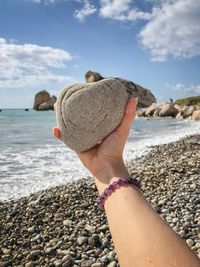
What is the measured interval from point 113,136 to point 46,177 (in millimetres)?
10682

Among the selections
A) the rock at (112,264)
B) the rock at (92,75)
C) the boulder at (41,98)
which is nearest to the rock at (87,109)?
the rock at (112,264)

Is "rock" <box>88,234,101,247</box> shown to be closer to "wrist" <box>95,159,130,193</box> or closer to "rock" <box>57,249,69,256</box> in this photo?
"rock" <box>57,249,69,256</box>

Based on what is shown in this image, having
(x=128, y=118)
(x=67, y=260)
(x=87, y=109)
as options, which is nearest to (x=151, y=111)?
(x=67, y=260)

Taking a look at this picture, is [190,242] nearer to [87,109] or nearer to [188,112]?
[87,109]

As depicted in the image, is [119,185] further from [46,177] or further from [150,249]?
[46,177]

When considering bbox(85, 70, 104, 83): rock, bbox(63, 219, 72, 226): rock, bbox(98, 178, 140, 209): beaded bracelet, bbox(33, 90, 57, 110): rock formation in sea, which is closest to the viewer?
bbox(98, 178, 140, 209): beaded bracelet

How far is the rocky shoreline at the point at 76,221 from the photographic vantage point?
5.45 meters

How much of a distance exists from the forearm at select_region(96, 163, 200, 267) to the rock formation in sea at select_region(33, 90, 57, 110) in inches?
5321

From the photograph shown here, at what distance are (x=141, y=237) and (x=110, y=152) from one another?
0.64 m

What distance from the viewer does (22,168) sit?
14.2 meters

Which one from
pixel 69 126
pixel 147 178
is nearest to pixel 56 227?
pixel 147 178

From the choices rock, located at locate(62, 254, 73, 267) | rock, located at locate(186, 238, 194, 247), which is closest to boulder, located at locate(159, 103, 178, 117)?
rock, located at locate(186, 238, 194, 247)

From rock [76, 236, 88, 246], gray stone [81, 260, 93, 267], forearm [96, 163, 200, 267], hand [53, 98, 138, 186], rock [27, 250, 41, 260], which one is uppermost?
hand [53, 98, 138, 186]

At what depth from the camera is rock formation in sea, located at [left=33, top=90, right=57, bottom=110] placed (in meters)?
136
